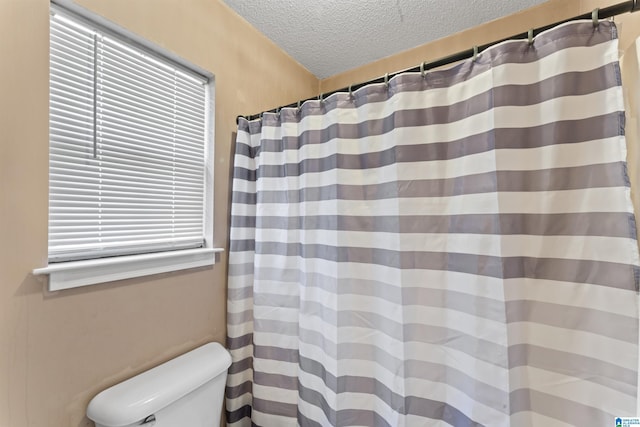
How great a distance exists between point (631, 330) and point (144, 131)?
1653mm

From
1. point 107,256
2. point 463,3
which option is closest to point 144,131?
point 107,256

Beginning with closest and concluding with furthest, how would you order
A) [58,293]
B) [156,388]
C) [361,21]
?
[58,293] < [156,388] < [361,21]

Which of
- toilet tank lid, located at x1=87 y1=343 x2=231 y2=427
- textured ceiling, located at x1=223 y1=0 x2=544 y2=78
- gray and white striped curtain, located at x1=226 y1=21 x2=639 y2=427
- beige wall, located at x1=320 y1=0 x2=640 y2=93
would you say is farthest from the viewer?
textured ceiling, located at x1=223 y1=0 x2=544 y2=78

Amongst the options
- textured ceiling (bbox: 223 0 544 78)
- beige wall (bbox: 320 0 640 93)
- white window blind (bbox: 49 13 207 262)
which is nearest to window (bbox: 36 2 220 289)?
white window blind (bbox: 49 13 207 262)

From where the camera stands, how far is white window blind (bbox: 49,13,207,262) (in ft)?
2.66

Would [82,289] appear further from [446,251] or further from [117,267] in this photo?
[446,251]

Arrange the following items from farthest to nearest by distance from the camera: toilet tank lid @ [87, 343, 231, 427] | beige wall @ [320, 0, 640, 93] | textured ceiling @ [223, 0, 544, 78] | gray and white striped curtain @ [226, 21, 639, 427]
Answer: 1. textured ceiling @ [223, 0, 544, 78]
2. beige wall @ [320, 0, 640, 93]
3. toilet tank lid @ [87, 343, 231, 427]
4. gray and white striped curtain @ [226, 21, 639, 427]

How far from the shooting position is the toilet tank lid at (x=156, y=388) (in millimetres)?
774

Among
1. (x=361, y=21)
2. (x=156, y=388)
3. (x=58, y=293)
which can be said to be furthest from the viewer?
(x=361, y=21)

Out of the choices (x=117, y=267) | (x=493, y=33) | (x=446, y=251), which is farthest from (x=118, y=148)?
(x=493, y=33)

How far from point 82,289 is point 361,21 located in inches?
68.0

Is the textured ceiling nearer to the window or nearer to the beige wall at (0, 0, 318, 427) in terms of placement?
the beige wall at (0, 0, 318, 427)

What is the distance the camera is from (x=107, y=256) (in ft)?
2.96

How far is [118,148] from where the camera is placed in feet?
3.05
